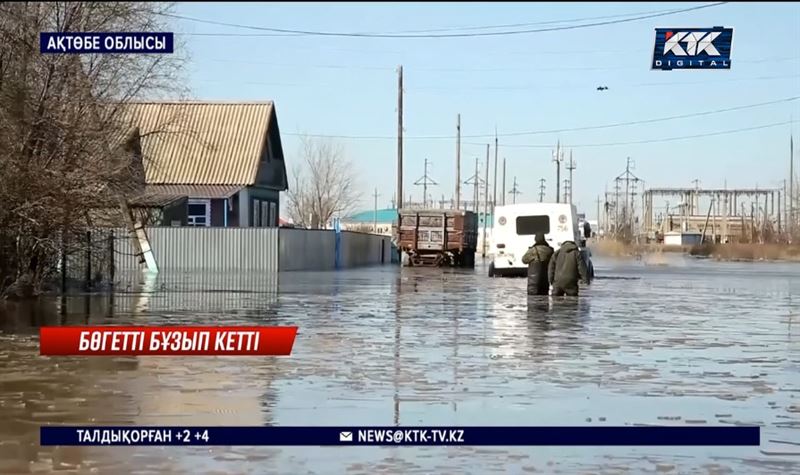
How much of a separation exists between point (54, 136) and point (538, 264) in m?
10.9

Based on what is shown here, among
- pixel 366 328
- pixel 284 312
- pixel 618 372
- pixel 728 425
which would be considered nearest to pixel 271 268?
pixel 284 312

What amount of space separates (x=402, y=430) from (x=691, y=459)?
217 cm

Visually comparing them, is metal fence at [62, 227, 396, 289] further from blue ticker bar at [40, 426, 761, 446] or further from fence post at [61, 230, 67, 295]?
blue ticker bar at [40, 426, 761, 446]

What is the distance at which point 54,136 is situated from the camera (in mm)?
19312

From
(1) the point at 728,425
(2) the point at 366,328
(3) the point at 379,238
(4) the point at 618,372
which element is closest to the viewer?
(1) the point at 728,425

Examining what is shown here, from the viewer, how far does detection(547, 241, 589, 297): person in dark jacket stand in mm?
23922

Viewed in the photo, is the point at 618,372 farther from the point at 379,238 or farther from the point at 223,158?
the point at 379,238

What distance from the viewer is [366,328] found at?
1780 cm

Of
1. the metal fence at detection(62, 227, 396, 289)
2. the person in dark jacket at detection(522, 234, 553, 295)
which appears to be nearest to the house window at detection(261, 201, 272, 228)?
the metal fence at detection(62, 227, 396, 289)

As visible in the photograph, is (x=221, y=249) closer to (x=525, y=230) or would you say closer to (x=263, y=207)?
(x=525, y=230)

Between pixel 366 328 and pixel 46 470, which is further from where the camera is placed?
pixel 366 328

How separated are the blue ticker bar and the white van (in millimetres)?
25247

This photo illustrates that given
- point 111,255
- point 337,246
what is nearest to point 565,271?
point 111,255

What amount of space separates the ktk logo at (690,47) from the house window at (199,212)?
124 ft
